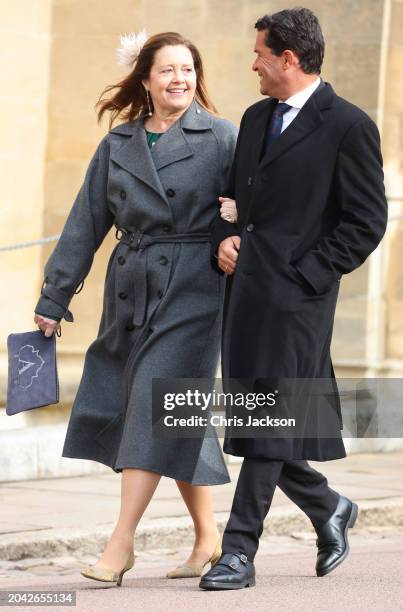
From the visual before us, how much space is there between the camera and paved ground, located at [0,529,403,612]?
5.20 meters

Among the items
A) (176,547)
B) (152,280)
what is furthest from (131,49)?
(176,547)

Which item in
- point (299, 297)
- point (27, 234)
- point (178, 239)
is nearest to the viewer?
point (299, 297)

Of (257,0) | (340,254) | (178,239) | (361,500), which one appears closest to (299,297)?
(340,254)

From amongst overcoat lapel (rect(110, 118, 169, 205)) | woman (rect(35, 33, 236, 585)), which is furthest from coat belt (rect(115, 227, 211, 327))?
overcoat lapel (rect(110, 118, 169, 205))

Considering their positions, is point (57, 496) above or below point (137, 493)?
below

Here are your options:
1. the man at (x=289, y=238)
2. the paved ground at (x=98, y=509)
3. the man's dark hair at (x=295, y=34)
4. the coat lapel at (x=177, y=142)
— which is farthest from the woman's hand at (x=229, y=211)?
the paved ground at (x=98, y=509)

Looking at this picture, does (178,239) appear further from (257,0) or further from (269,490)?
(257,0)

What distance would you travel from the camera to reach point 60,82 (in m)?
9.74

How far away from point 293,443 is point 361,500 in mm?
2547

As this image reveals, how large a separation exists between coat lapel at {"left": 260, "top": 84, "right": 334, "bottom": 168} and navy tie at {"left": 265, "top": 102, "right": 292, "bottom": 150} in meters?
0.06

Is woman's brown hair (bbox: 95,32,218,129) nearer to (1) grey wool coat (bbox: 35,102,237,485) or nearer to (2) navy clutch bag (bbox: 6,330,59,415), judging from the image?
(1) grey wool coat (bbox: 35,102,237,485)

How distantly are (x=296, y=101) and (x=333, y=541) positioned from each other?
147cm

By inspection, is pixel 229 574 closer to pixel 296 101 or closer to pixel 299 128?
pixel 299 128

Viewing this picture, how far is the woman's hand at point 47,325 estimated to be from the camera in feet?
19.8
